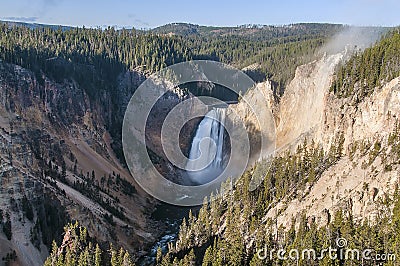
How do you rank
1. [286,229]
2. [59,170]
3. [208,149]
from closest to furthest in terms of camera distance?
[286,229], [59,170], [208,149]

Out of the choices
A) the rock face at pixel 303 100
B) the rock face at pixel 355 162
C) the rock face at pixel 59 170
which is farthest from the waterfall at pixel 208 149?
the rock face at pixel 355 162

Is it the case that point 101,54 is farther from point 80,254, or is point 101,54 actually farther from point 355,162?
point 355,162

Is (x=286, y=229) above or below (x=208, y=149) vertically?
below

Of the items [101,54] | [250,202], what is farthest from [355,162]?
[101,54]

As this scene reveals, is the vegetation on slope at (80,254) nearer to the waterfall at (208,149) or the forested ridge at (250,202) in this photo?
the forested ridge at (250,202)

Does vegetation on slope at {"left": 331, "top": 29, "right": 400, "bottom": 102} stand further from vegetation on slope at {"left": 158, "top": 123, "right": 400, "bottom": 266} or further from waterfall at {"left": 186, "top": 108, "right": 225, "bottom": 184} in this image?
waterfall at {"left": 186, "top": 108, "right": 225, "bottom": 184}
